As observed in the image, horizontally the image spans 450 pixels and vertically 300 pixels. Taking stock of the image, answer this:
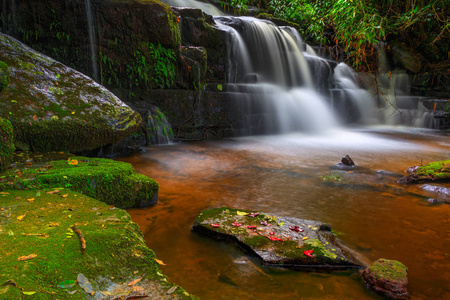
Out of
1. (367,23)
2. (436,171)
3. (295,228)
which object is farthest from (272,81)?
(295,228)

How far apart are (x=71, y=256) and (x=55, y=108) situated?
326cm

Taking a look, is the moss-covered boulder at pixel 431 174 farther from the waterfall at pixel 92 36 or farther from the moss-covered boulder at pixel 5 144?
the waterfall at pixel 92 36

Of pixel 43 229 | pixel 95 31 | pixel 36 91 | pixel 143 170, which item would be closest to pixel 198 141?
pixel 143 170

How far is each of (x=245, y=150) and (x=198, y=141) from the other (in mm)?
1387

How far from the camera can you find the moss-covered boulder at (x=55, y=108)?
3.92m

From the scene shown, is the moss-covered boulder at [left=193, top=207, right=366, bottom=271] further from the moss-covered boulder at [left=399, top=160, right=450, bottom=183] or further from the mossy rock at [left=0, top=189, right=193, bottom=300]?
the moss-covered boulder at [left=399, top=160, right=450, bottom=183]

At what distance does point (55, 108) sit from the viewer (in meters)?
4.21

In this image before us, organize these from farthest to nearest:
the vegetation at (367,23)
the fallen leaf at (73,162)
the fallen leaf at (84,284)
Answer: the vegetation at (367,23)
the fallen leaf at (73,162)
the fallen leaf at (84,284)

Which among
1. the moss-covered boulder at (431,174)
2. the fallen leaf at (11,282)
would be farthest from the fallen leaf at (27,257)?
the moss-covered boulder at (431,174)

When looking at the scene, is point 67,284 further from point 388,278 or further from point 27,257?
point 388,278

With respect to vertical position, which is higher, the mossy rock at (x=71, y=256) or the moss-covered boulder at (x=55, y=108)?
the moss-covered boulder at (x=55, y=108)

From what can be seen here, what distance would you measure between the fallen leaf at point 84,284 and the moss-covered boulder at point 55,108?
3.03m

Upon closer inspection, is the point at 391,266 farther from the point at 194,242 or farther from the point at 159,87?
the point at 159,87

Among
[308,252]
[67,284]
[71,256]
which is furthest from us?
[308,252]
